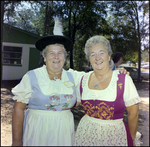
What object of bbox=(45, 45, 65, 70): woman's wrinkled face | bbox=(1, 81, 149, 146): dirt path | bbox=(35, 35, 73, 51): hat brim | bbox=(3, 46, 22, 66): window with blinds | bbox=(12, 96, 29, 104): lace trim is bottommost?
bbox=(1, 81, 149, 146): dirt path

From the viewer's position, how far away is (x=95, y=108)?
1.69 meters

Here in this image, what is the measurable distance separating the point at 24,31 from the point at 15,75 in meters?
3.14

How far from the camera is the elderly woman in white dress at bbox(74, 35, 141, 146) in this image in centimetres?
165

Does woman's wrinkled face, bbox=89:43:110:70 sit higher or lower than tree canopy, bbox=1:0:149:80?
lower

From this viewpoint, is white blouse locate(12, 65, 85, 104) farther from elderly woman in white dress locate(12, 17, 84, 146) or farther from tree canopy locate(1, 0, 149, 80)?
tree canopy locate(1, 0, 149, 80)

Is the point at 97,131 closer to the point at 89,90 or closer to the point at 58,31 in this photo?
the point at 89,90

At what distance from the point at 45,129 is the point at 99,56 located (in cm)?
97

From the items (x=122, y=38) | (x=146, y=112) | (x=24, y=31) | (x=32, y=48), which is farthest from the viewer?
(x=122, y=38)

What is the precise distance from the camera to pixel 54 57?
1.82m

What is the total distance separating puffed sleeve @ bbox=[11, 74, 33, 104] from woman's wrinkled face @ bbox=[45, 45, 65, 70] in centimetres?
31

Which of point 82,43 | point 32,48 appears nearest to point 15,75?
point 32,48

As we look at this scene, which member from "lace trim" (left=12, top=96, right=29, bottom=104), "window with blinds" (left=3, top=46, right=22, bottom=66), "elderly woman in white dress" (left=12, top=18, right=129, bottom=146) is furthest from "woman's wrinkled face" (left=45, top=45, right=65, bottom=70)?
"window with blinds" (left=3, top=46, right=22, bottom=66)

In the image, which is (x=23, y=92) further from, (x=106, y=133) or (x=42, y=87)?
(x=106, y=133)

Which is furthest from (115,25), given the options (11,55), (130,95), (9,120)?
(130,95)
